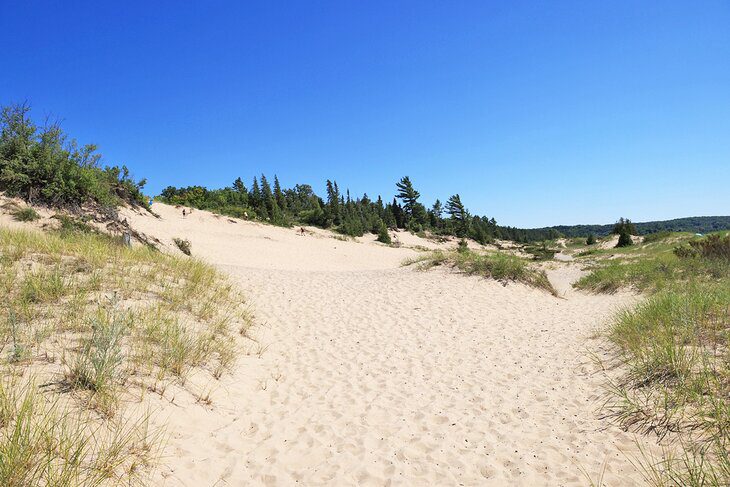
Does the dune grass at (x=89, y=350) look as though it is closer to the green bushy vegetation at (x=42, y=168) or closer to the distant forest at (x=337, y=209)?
the green bushy vegetation at (x=42, y=168)

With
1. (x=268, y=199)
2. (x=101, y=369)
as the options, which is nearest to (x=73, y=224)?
(x=101, y=369)

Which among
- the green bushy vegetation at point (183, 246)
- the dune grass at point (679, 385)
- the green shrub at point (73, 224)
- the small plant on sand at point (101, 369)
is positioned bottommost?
the dune grass at point (679, 385)

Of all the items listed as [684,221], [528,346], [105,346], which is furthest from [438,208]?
[684,221]

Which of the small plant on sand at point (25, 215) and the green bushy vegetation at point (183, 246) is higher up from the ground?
the small plant on sand at point (25, 215)

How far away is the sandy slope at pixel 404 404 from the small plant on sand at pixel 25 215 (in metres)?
11.1

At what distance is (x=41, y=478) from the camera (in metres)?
2.60

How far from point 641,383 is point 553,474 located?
245 centimetres

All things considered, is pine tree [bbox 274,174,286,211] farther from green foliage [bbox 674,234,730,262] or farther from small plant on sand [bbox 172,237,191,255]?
green foliage [bbox 674,234,730,262]

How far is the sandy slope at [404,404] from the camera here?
3.60m

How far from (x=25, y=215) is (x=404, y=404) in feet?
57.5

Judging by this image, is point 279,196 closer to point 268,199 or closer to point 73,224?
point 268,199

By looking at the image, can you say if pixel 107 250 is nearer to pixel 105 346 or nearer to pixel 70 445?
pixel 105 346

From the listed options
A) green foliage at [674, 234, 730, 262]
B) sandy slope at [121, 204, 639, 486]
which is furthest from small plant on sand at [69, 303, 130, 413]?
green foliage at [674, 234, 730, 262]

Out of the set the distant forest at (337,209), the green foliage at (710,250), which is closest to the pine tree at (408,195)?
the distant forest at (337,209)
